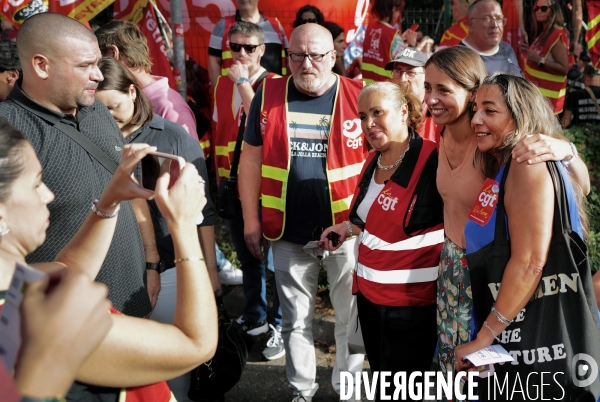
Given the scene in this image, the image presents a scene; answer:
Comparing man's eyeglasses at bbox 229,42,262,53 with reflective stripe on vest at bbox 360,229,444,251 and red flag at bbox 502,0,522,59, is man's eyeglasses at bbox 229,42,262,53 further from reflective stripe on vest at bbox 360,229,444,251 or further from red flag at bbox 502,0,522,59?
red flag at bbox 502,0,522,59

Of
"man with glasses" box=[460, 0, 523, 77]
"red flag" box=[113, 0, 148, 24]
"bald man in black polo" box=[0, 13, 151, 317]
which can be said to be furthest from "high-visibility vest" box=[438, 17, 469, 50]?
"bald man in black polo" box=[0, 13, 151, 317]

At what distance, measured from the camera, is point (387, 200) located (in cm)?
352

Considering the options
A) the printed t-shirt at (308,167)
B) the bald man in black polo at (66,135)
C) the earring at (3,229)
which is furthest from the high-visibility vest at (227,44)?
the earring at (3,229)

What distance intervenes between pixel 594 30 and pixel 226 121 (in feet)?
14.5

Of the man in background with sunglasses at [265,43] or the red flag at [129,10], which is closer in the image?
the man in background with sunglasses at [265,43]

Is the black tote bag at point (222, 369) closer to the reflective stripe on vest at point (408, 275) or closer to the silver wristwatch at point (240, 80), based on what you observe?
the reflective stripe on vest at point (408, 275)

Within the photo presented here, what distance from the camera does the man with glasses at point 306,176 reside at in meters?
4.25

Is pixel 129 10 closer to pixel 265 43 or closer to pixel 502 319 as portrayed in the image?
pixel 265 43

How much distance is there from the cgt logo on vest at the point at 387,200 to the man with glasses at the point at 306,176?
727 mm

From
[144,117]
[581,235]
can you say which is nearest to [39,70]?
[144,117]

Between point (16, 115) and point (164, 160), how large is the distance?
3.86ft

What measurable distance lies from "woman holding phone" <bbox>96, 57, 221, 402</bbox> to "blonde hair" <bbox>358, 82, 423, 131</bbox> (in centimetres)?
108

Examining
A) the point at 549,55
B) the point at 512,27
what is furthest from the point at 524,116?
the point at 512,27

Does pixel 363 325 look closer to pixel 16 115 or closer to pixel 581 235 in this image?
pixel 581 235
